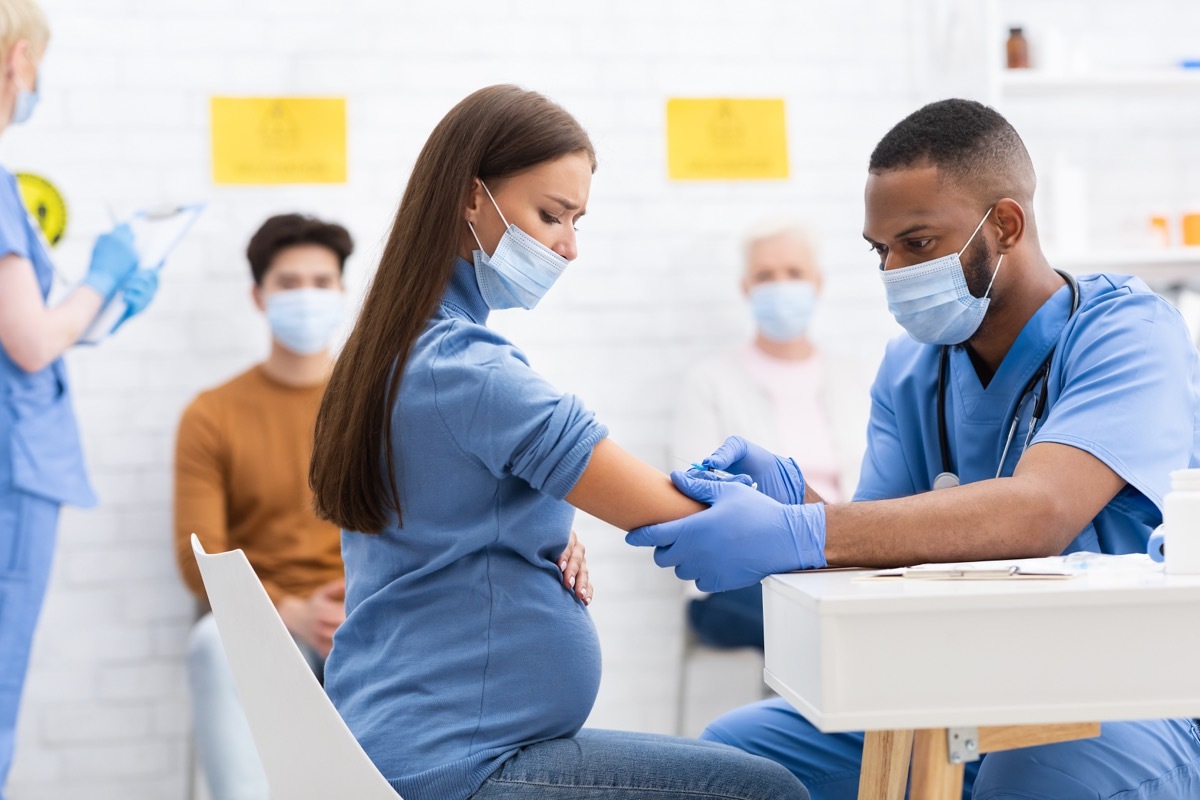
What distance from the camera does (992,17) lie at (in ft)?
9.75

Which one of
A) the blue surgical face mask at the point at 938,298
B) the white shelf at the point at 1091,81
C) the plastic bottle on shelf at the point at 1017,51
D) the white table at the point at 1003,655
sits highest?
the plastic bottle on shelf at the point at 1017,51

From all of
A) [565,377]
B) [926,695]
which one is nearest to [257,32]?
[565,377]

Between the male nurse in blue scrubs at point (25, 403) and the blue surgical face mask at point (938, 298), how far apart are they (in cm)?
156

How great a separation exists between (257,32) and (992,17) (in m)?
1.74

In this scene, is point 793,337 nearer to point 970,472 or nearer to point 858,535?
point 970,472

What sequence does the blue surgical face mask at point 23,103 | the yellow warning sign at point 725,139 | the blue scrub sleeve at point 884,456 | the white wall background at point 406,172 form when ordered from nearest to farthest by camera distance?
the blue scrub sleeve at point 884,456 → the blue surgical face mask at point 23,103 → the white wall background at point 406,172 → the yellow warning sign at point 725,139

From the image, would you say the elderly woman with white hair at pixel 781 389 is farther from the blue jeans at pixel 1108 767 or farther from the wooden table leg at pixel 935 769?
the wooden table leg at pixel 935 769

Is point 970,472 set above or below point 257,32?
below

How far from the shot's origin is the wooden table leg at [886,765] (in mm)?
1253

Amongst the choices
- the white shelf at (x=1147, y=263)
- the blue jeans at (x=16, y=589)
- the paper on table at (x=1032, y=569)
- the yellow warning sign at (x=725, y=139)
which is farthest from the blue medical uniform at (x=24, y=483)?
the white shelf at (x=1147, y=263)

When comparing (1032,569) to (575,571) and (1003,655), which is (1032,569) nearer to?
(1003,655)

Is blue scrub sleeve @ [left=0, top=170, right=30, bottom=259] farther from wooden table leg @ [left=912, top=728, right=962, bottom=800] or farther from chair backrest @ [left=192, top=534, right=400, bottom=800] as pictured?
wooden table leg @ [left=912, top=728, right=962, bottom=800]

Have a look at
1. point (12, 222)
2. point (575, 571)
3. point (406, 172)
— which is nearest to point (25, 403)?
point (12, 222)

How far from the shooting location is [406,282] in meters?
1.33
